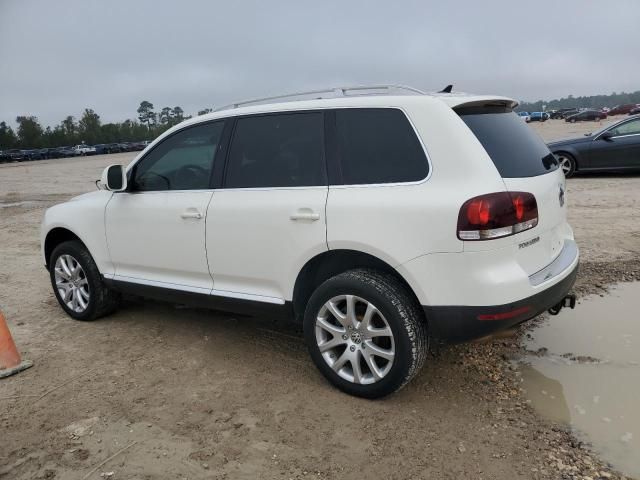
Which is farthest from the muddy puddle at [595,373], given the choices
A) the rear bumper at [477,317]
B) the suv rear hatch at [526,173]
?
the suv rear hatch at [526,173]

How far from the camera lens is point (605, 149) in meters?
11.8

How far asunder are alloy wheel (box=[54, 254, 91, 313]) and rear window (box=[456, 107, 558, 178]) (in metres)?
3.62

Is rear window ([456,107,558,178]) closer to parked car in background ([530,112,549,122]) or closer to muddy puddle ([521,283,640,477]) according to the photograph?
muddy puddle ([521,283,640,477])

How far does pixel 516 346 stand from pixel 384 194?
1.81 m

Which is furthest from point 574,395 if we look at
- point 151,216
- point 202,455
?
point 151,216

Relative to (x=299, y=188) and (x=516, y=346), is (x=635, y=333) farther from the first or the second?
(x=299, y=188)

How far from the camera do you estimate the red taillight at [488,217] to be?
2.93 m

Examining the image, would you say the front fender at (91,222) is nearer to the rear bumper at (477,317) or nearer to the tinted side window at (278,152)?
the tinted side window at (278,152)

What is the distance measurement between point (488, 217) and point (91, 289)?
3593 millimetres

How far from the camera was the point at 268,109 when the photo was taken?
388 cm

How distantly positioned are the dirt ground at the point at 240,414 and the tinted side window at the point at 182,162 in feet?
4.22

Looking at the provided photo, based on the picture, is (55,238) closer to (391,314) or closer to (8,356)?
(8,356)

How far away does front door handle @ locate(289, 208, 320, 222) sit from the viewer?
11.2ft

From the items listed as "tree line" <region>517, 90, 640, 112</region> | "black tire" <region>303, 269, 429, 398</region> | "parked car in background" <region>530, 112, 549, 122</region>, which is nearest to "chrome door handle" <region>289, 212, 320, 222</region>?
"black tire" <region>303, 269, 429, 398</region>
